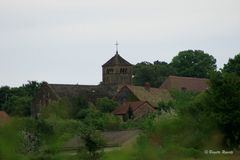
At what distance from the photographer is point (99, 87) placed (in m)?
91.4

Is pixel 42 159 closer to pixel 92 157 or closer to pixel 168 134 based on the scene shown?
pixel 168 134

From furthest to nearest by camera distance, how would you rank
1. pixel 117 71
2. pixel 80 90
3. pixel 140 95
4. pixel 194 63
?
pixel 194 63
pixel 117 71
pixel 80 90
pixel 140 95

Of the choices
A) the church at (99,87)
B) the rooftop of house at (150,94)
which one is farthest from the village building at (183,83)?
the church at (99,87)

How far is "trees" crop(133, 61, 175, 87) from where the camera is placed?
106 m

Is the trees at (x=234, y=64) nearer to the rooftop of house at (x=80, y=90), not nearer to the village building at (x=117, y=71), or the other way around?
the rooftop of house at (x=80, y=90)

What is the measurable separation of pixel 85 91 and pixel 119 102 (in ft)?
14.7

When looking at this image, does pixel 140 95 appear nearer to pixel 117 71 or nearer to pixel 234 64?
pixel 117 71

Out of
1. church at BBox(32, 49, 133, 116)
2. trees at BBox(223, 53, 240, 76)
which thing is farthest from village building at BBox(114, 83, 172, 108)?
trees at BBox(223, 53, 240, 76)

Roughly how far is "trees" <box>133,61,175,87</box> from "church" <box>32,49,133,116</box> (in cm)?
251

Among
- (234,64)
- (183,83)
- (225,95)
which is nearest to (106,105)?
(183,83)

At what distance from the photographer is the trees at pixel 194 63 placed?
110 m

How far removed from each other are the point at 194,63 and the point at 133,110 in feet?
127

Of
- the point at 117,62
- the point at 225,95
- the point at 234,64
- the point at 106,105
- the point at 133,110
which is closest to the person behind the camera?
the point at 225,95

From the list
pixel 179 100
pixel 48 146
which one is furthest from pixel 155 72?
pixel 48 146
